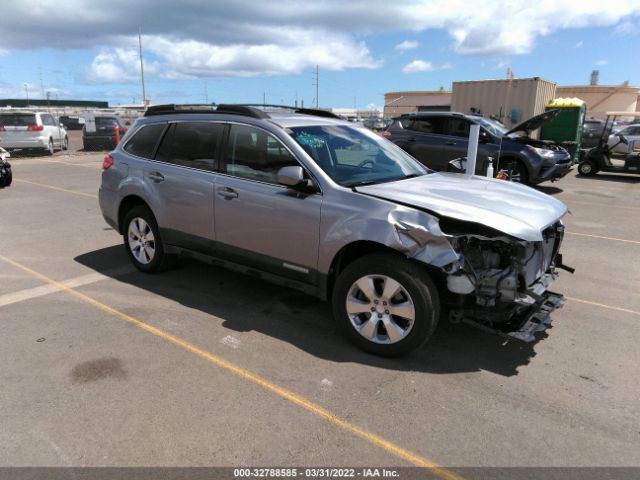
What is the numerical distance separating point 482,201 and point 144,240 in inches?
142

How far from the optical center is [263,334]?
4.07 m

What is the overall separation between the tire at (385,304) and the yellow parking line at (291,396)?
79cm

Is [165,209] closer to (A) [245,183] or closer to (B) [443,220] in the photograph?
(A) [245,183]

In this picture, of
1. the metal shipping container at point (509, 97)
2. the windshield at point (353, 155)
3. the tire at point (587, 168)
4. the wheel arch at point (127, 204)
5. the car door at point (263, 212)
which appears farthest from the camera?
the metal shipping container at point (509, 97)

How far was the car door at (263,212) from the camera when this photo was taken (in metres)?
3.97

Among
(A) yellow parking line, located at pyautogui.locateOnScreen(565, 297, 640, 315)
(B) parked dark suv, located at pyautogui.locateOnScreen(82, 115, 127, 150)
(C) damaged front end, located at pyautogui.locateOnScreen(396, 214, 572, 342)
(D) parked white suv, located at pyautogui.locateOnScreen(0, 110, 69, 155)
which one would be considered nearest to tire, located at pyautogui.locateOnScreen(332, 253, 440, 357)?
(C) damaged front end, located at pyautogui.locateOnScreen(396, 214, 572, 342)

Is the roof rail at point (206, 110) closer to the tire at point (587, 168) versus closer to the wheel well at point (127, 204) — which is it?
the wheel well at point (127, 204)

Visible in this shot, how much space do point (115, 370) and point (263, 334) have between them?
1164 mm

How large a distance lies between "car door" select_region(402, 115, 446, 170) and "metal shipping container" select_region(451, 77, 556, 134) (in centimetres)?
566

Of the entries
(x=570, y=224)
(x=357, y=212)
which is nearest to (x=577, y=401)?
(x=357, y=212)

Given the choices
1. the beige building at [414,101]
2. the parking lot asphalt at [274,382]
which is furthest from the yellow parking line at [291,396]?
the beige building at [414,101]

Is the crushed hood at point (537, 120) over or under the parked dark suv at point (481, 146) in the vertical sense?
over

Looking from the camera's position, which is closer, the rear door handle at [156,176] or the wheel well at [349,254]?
the wheel well at [349,254]

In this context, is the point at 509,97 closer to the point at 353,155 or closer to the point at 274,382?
the point at 353,155
